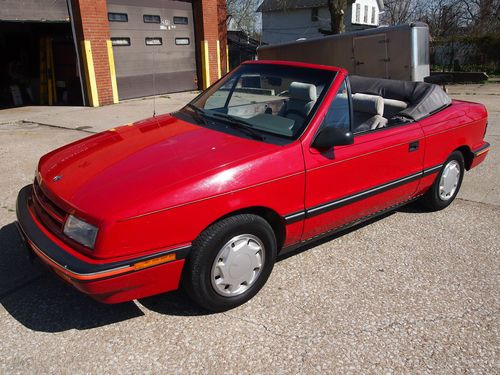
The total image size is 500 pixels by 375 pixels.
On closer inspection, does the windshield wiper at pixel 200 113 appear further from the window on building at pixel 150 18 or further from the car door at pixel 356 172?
the window on building at pixel 150 18

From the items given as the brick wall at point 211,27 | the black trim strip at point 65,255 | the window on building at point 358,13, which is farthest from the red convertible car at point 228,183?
the window on building at point 358,13

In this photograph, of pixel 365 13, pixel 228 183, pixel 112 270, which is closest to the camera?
pixel 112 270

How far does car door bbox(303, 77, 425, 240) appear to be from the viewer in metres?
3.12

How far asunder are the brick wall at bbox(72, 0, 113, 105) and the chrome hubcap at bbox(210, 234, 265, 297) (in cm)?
1028

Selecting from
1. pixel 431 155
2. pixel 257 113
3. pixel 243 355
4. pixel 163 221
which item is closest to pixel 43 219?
pixel 163 221

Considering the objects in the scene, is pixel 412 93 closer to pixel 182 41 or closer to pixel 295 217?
pixel 295 217

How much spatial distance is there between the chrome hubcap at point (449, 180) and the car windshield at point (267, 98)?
5.98 feet

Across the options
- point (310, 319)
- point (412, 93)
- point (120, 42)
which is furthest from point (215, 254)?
point (120, 42)

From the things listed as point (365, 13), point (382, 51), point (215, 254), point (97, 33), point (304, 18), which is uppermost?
point (365, 13)

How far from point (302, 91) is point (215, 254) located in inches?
59.1

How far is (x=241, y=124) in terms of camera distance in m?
3.31

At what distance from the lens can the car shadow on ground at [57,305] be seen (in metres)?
2.76

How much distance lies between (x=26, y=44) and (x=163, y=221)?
555 inches

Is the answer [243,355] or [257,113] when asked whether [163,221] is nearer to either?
[243,355]
